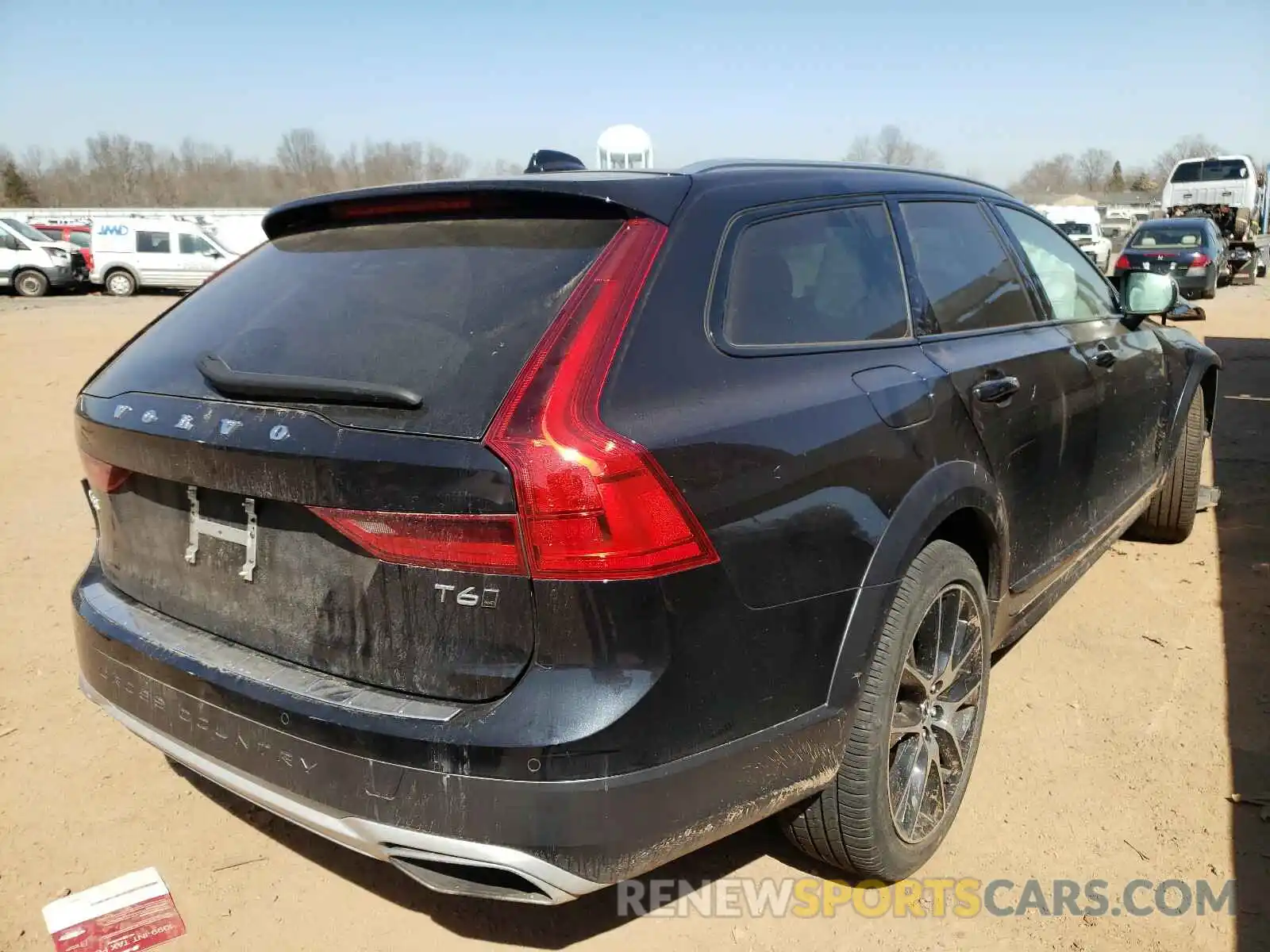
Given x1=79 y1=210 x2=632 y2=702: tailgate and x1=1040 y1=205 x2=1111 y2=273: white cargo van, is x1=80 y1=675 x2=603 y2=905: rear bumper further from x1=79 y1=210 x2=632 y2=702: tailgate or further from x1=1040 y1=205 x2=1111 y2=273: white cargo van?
x1=1040 y1=205 x2=1111 y2=273: white cargo van

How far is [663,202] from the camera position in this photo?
7.07 feet

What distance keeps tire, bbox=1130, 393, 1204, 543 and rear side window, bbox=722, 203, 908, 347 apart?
2.79 metres

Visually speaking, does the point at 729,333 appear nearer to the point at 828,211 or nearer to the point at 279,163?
the point at 828,211

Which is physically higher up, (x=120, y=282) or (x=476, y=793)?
(x=476, y=793)

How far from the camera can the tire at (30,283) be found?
77.8 ft

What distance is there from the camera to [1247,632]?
13.2 ft

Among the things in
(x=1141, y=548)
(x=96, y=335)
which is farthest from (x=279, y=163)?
(x=1141, y=548)

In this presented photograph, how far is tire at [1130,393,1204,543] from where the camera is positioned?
4820mm

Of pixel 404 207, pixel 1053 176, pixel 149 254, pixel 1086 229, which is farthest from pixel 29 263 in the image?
pixel 1053 176

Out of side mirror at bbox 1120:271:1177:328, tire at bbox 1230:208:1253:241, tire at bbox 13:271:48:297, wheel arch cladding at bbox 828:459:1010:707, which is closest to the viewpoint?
wheel arch cladding at bbox 828:459:1010:707

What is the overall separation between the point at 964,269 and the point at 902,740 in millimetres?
1485

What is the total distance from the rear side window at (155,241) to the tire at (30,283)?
2536 mm

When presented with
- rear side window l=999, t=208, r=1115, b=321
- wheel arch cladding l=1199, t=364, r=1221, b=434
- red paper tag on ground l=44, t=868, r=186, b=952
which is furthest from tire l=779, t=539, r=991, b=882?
wheel arch cladding l=1199, t=364, r=1221, b=434
